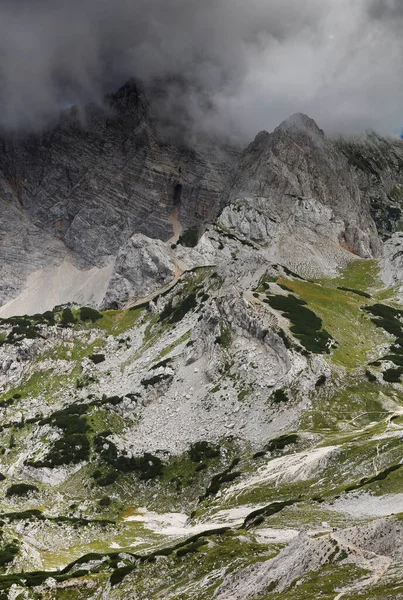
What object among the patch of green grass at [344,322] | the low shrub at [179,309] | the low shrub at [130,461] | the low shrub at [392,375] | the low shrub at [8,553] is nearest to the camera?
the low shrub at [8,553]

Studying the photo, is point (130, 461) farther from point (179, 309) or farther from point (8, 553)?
point (179, 309)

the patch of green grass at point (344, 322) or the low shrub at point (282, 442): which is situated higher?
the patch of green grass at point (344, 322)

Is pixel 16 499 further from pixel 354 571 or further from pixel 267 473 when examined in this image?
pixel 354 571

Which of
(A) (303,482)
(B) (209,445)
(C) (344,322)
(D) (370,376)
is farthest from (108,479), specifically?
(C) (344,322)

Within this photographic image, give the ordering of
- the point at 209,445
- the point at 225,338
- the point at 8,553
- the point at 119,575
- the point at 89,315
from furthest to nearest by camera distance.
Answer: the point at 89,315 < the point at 225,338 < the point at 209,445 < the point at 8,553 < the point at 119,575

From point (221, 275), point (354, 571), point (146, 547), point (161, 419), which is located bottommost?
point (146, 547)

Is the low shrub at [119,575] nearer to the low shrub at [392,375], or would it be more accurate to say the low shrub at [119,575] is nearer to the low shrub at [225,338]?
the low shrub at [392,375]

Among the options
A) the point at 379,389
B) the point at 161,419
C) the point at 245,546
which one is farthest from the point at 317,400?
the point at 245,546

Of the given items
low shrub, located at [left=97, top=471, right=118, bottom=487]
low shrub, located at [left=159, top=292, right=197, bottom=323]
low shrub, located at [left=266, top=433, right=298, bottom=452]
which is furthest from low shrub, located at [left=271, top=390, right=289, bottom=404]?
low shrub, located at [left=159, top=292, right=197, bottom=323]

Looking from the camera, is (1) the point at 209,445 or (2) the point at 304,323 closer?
(1) the point at 209,445

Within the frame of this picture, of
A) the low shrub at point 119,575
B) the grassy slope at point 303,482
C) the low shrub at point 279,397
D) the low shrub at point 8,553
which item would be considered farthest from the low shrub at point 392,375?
the low shrub at point 119,575

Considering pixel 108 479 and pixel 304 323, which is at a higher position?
pixel 304 323
